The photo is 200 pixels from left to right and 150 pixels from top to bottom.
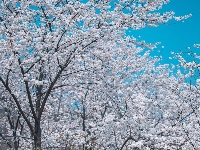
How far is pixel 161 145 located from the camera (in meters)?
7.09

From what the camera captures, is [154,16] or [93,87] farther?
[93,87]

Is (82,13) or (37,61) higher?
(82,13)

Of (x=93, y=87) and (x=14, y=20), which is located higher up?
(x=14, y=20)

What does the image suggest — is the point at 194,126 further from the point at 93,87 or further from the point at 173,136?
the point at 93,87

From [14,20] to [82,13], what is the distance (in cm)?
181

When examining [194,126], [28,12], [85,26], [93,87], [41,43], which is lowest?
[194,126]

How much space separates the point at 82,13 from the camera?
8.15 m

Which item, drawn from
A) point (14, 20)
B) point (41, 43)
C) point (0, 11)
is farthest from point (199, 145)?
point (0, 11)

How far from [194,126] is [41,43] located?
5.41 meters

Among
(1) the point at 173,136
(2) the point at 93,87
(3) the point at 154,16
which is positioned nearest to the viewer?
(1) the point at 173,136

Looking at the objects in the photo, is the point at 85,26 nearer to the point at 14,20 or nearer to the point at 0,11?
the point at 14,20

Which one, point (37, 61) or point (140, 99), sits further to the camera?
point (37, 61)

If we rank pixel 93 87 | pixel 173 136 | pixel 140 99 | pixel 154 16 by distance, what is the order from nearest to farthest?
pixel 140 99 < pixel 173 136 < pixel 154 16 < pixel 93 87

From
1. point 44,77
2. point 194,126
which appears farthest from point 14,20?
point 194,126
